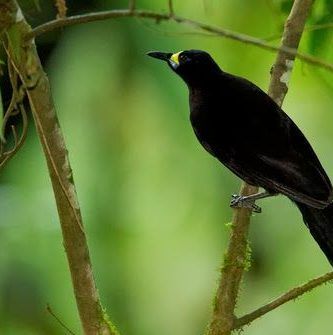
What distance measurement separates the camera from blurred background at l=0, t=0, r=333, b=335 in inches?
120

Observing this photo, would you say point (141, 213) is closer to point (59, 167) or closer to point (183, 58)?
point (183, 58)

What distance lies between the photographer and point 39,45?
134 inches

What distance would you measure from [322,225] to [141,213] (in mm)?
1274

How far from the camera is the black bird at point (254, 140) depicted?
71.9 inches

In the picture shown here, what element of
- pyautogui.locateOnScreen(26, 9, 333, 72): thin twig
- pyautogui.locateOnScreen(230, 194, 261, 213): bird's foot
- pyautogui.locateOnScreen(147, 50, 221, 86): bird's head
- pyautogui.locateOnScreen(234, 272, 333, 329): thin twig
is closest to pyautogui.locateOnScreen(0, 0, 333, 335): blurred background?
pyautogui.locateOnScreen(147, 50, 221, 86): bird's head

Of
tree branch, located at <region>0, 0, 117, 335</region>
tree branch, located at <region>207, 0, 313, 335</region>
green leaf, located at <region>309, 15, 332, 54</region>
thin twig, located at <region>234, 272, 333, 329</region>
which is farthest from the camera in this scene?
green leaf, located at <region>309, 15, 332, 54</region>

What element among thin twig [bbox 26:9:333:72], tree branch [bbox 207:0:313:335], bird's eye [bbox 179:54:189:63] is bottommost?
tree branch [bbox 207:0:313:335]

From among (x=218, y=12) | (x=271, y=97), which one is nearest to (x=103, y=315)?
(x=271, y=97)

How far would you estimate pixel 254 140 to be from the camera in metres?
1.90

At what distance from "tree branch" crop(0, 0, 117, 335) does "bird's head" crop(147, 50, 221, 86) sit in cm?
43

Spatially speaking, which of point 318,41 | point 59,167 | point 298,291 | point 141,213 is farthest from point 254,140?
point 141,213

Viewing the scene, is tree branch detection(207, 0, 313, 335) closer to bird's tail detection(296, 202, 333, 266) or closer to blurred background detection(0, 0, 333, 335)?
bird's tail detection(296, 202, 333, 266)

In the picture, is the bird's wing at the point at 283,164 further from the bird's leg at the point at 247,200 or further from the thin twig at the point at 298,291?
the thin twig at the point at 298,291

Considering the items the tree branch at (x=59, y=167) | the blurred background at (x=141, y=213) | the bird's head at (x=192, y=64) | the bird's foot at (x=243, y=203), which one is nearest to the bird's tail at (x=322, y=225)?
the bird's foot at (x=243, y=203)
